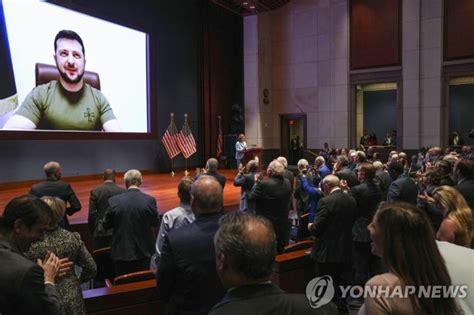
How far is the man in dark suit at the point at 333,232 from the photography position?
3369 mm

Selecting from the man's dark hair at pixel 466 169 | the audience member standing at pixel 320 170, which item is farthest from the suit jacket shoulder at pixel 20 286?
the audience member standing at pixel 320 170

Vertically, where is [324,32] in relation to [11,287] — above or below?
above

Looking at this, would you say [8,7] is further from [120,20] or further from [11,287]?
[11,287]

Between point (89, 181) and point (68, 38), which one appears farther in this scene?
point (89, 181)

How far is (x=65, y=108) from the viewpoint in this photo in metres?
9.31

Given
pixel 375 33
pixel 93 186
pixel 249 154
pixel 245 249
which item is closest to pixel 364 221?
pixel 245 249

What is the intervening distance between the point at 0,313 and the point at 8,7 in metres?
8.33

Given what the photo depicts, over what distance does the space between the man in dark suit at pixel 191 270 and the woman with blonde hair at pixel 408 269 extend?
79 cm

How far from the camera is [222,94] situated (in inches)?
582

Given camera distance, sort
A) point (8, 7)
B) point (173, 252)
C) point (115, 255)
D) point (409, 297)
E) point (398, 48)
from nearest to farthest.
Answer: point (409, 297)
point (173, 252)
point (115, 255)
point (8, 7)
point (398, 48)

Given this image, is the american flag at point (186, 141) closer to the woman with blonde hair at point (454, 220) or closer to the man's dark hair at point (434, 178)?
the man's dark hair at point (434, 178)

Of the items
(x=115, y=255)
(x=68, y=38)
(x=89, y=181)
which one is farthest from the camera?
(x=89, y=181)

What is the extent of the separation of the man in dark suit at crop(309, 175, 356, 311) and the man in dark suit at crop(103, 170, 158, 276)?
4.64ft

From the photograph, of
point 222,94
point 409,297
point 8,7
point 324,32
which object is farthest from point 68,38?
point 409,297
